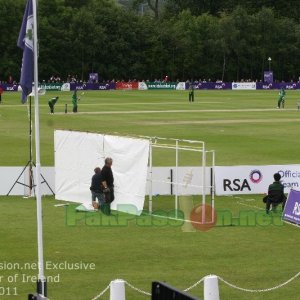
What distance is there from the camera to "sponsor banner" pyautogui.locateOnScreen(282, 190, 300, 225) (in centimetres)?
2517

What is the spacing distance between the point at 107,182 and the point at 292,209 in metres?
5.21

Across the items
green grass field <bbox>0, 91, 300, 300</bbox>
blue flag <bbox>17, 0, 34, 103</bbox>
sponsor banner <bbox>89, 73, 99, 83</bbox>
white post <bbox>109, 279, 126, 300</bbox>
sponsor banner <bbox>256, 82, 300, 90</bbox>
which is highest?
blue flag <bbox>17, 0, 34, 103</bbox>

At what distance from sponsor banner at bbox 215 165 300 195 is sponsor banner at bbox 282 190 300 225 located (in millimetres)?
4348

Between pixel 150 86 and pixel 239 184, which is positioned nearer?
pixel 239 184

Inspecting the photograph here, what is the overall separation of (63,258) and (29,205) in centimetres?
749

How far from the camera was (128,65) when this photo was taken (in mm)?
→ 132500

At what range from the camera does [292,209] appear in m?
25.4

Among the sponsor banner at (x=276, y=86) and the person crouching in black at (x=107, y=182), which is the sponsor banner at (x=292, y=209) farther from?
the sponsor banner at (x=276, y=86)

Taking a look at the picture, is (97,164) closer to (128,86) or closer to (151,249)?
(151,249)

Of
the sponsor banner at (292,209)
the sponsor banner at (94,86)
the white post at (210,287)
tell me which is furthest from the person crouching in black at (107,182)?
the sponsor banner at (94,86)

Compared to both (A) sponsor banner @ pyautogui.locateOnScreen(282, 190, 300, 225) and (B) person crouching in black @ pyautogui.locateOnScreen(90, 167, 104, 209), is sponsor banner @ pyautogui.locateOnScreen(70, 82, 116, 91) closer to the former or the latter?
(B) person crouching in black @ pyautogui.locateOnScreen(90, 167, 104, 209)

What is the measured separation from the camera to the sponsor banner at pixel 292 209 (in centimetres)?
2517

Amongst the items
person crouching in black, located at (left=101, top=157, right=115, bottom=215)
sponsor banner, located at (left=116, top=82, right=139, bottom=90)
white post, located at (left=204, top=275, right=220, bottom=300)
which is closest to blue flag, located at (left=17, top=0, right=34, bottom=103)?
white post, located at (left=204, top=275, right=220, bottom=300)

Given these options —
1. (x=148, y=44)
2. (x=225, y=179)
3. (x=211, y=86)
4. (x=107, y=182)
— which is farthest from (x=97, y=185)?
(x=148, y=44)
